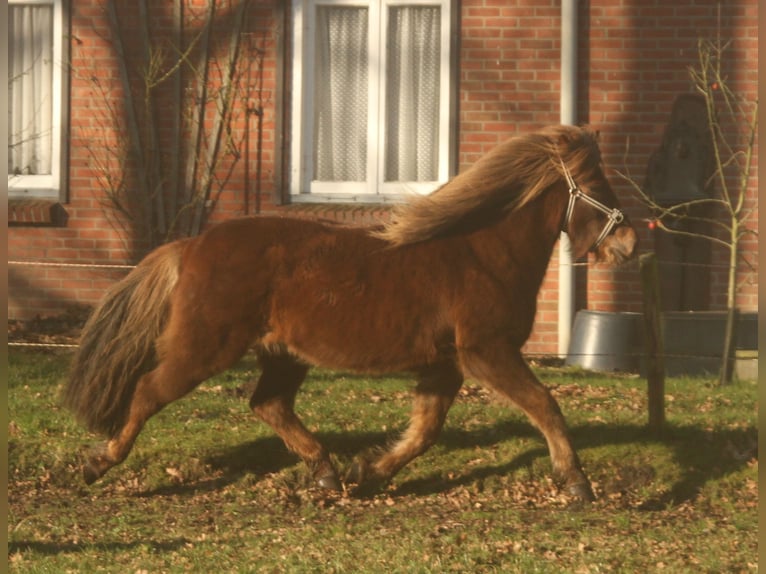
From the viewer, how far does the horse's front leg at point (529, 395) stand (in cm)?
730

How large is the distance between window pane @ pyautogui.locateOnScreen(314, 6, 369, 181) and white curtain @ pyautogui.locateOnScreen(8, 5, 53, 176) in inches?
104

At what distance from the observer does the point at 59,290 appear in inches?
512

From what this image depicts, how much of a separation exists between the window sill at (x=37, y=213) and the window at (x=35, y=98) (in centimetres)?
16

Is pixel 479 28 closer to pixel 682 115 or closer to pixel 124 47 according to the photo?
pixel 682 115

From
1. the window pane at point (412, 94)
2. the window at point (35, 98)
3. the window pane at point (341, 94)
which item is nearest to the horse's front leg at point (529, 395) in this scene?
the window pane at point (412, 94)

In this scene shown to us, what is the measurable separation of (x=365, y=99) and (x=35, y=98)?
10.7 ft

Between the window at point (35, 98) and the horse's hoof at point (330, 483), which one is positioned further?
the window at point (35, 98)

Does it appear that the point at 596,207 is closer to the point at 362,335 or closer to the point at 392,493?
the point at 362,335

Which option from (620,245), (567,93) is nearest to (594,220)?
(620,245)

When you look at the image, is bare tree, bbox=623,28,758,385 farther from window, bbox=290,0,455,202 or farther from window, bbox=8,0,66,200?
window, bbox=8,0,66,200

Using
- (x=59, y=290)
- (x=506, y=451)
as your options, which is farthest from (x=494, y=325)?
(x=59, y=290)

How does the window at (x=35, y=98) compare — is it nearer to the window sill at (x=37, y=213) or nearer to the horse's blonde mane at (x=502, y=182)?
the window sill at (x=37, y=213)

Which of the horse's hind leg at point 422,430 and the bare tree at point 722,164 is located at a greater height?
the bare tree at point 722,164

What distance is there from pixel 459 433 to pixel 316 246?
1909 millimetres
